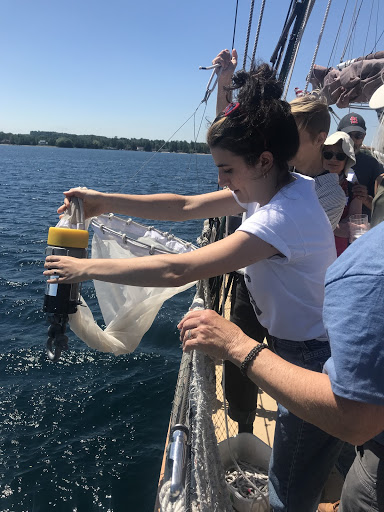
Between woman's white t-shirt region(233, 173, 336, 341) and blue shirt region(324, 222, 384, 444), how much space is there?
19.6 inches

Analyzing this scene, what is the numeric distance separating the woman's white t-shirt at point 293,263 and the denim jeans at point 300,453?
0.23 feet

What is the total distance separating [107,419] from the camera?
17.8 feet

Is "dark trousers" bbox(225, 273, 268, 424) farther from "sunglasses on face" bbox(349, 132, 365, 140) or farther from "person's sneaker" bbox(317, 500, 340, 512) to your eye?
"sunglasses on face" bbox(349, 132, 365, 140)

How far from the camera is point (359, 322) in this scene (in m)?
0.79

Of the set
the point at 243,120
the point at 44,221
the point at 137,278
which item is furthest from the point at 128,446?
the point at 44,221

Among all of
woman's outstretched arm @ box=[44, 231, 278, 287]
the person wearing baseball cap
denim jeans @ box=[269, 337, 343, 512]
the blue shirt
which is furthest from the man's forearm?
the person wearing baseball cap

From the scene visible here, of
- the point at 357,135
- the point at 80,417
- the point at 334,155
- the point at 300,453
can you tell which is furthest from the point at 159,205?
the point at 80,417

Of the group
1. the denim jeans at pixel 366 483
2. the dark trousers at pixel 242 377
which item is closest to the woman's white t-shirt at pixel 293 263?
the denim jeans at pixel 366 483

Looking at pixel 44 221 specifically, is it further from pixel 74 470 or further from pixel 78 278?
pixel 78 278

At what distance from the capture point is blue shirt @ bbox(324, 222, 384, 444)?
30.7 inches

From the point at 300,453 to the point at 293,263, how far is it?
778 millimetres

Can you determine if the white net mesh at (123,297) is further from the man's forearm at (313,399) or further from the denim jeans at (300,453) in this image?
the man's forearm at (313,399)

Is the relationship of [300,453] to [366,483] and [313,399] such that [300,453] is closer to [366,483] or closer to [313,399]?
[366,483]

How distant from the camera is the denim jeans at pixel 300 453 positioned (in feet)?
5.15
